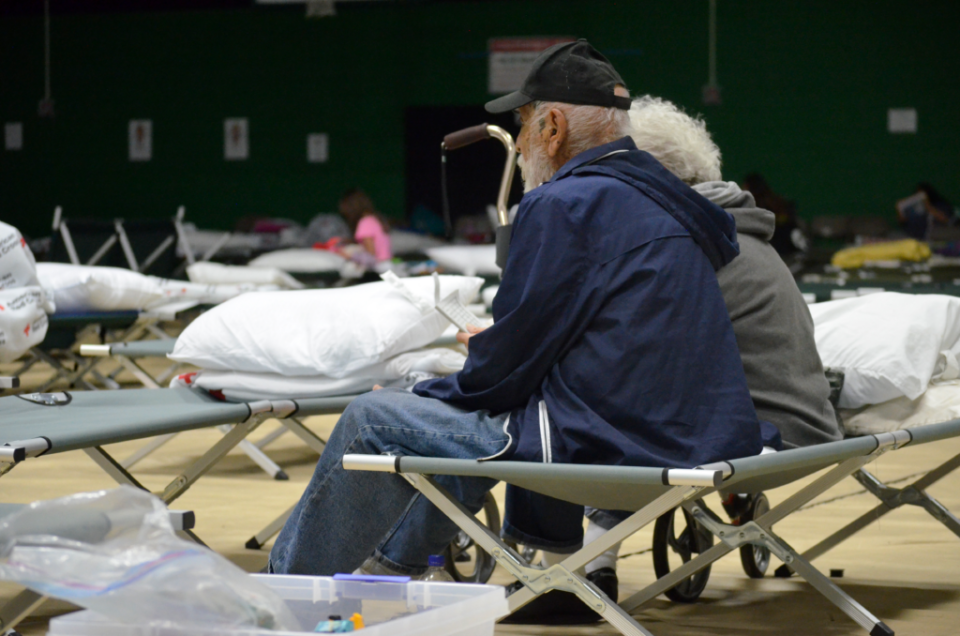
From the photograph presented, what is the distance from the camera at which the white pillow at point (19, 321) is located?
3174 mm

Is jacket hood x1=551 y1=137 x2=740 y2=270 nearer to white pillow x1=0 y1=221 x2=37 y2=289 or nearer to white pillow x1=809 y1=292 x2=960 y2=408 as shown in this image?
white pillow x1=809 y1=292 x2=960 y2=408

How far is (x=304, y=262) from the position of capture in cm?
731

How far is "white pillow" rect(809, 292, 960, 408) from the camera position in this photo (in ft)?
7.49

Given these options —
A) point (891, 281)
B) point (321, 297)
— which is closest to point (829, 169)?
point (891, 281)

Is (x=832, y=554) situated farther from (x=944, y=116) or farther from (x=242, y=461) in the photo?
(x=944, y=116)

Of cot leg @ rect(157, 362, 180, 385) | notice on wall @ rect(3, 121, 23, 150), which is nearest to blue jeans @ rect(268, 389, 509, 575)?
cot leg @ rect(157, 362, 180, 385)

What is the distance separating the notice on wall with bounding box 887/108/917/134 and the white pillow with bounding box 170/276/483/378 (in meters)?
6.72

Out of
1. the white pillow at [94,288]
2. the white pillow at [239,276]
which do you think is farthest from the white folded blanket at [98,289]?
the white pillow at [239,276]

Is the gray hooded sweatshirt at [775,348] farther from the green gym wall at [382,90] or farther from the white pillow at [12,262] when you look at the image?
the green gym wall at [382,90]

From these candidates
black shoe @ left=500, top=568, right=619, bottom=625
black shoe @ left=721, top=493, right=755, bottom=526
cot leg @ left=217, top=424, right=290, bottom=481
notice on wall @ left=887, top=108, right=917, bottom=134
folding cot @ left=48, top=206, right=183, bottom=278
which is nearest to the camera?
black shoe @ left=500, top=568, right=619, bottom=625

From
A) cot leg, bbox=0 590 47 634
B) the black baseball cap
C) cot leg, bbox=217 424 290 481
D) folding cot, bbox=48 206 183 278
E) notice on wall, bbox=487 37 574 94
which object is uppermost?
notice on wall, bbox=487 37 574 94

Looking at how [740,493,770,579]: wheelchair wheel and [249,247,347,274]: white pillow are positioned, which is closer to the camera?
[740,493,770,579]: wheelchair wheel

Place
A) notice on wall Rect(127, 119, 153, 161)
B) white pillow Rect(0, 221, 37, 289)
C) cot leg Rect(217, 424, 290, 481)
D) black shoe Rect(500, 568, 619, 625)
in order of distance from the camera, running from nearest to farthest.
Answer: black shoe Rect(500, 568, 619, 625) → white pillow Rect(0, 221, 37, 289) → cot leg Rect(217, 424, 290, 481) → notice on wall Rect(127, 119, 153, 161)

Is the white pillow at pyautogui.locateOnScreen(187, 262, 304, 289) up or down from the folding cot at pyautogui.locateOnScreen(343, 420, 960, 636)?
down
